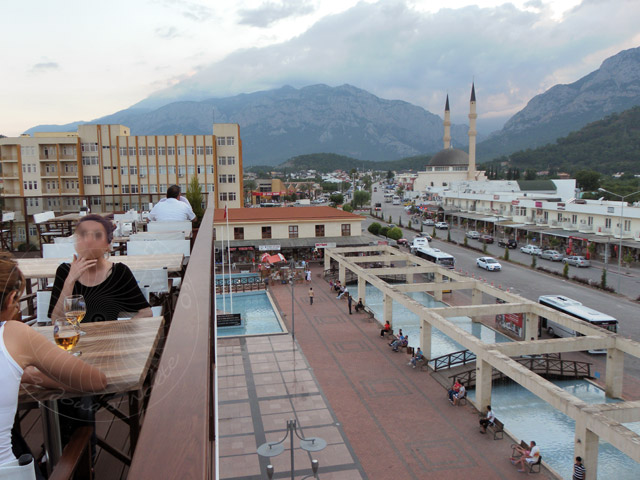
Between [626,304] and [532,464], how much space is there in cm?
1635

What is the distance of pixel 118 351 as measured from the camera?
1.96m

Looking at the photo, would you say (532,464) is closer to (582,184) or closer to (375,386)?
(375,386)

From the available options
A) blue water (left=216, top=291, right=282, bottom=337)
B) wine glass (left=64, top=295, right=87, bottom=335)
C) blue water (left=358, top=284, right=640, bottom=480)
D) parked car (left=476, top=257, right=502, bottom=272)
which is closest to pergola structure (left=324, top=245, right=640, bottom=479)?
blue water (left=358, top=284, right=640, bottom=480)

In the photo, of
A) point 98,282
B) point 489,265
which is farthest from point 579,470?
point 489,265

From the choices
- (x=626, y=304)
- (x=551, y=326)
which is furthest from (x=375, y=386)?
(x=626, y=304)

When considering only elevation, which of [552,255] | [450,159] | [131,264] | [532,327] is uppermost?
[450,159]

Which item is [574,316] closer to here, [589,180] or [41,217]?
[41,217]

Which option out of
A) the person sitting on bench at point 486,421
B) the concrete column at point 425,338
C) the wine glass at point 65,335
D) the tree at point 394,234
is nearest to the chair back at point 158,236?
the wine glass at point 65,335

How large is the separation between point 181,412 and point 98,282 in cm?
204

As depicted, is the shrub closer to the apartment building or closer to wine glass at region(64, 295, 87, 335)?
the apartment building

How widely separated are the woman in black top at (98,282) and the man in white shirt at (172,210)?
3.38 m

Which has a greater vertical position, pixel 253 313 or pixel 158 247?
pixel 158 247

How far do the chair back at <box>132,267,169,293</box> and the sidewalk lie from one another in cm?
776

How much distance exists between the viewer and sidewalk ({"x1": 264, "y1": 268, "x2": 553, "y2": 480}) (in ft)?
33.6
